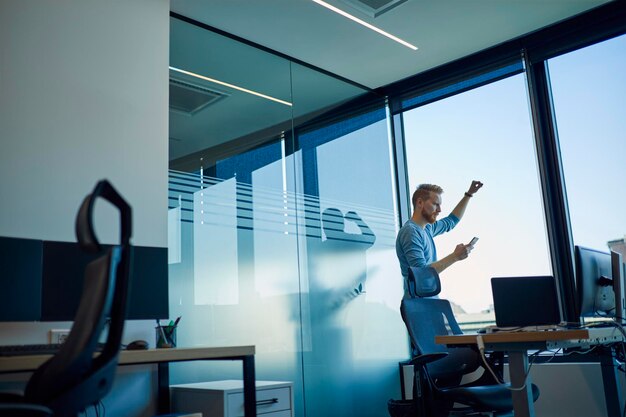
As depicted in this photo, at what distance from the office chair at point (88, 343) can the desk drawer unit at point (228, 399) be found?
1426mm

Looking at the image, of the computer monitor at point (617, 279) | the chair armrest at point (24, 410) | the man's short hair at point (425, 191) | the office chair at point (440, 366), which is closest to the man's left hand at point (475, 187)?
the man's short hair at point (425, 191)

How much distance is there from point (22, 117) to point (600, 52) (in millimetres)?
3618

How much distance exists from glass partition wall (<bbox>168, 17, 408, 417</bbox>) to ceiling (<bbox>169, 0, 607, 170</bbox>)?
0.01 meters

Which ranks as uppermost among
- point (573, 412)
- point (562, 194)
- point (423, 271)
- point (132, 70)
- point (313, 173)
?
point (132, 70)

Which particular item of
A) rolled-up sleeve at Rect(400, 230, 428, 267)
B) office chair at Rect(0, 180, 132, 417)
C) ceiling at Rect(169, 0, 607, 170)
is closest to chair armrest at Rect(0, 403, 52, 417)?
office chair at Rect(0, 180, 132, 417)

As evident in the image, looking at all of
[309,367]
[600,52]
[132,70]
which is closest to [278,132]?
[132,70]

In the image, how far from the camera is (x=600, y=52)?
4340mm

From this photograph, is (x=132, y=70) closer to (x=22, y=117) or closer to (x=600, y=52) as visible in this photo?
(x=22, y=117)

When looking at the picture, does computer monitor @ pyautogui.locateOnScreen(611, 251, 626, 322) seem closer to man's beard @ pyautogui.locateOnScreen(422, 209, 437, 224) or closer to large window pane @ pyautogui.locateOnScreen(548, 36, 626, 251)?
large window pane @ pyautogui.locateOnScreen(548, 36, 626, 251)

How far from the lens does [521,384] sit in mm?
2490

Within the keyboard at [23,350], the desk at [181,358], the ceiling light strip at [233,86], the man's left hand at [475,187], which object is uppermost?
the ceiling light strip at [233,86]

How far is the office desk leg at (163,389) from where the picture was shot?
326 cm

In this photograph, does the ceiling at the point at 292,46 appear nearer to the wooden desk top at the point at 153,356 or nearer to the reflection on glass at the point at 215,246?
the reflection on glass at the point at 215,246

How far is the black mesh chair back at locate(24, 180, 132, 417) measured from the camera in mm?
1473
